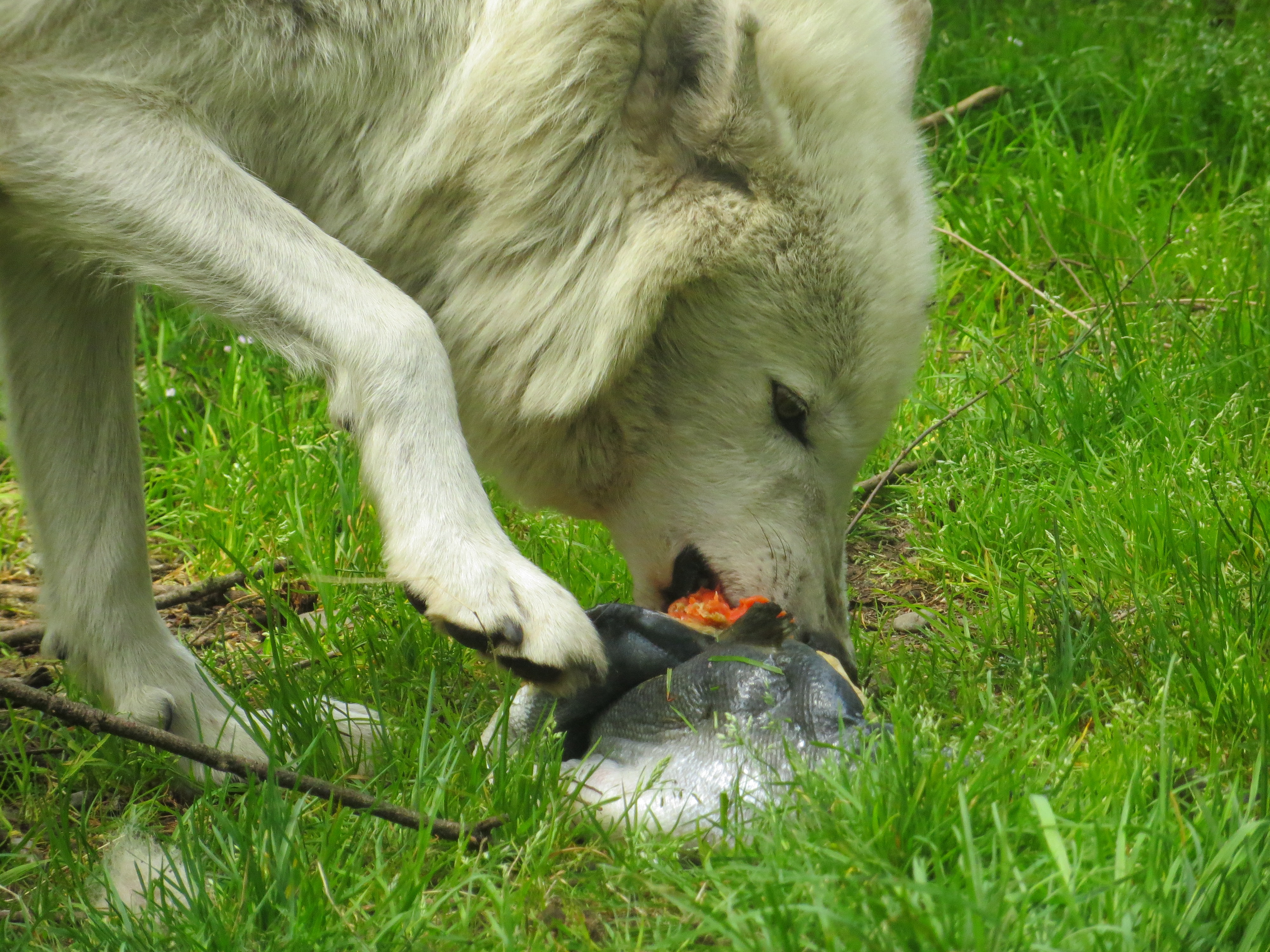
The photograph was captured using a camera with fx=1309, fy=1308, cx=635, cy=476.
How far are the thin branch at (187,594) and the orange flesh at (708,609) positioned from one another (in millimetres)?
1393

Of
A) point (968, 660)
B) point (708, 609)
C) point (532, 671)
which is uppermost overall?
point (532, 671)

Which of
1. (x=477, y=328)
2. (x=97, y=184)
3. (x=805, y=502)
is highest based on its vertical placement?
(x=97, y=184)

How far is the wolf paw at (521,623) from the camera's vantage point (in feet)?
8.08

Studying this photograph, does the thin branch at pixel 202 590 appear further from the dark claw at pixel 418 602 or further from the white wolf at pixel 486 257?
the dark claw at pixel 418 602

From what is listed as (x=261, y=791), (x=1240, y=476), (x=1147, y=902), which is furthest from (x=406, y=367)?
(x=1240, y=476)

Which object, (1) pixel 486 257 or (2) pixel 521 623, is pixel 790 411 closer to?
(1) pixel 486 257

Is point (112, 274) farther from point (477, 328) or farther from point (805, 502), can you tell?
point (805, 502)

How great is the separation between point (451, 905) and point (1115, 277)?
12.9ft

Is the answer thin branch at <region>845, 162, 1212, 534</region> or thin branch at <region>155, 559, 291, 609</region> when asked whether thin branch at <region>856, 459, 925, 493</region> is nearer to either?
thin branch at <region>845, 162, 1212, 534</region>

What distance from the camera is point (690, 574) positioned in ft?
11.1

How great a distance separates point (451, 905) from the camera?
244cm

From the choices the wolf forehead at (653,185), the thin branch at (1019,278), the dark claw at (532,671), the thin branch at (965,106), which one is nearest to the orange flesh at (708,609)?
the wolf forehead at (653,185)

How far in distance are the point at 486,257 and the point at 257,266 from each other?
64 cm

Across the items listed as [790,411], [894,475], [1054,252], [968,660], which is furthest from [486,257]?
[1054,252]
